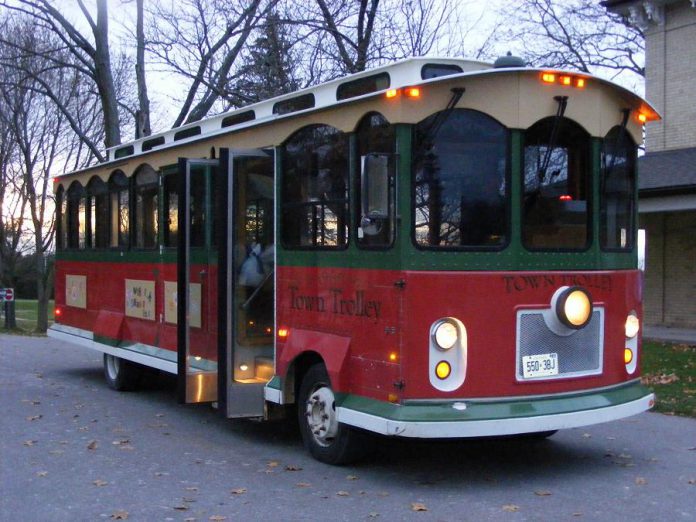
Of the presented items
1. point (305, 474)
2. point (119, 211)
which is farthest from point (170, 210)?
point (305, 474)

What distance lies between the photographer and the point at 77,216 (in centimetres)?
1257

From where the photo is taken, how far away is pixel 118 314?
11086 mm

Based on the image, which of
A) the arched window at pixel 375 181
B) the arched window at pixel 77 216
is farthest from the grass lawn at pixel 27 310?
the arched window at pixel 375 181

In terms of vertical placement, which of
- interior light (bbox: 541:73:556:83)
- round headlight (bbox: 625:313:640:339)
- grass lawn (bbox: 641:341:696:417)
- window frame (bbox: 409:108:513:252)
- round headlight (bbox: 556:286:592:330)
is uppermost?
interior light (bbox: 541:73:556:83)

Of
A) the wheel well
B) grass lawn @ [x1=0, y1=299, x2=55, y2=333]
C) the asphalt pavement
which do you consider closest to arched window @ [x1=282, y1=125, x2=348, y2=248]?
the wheel well

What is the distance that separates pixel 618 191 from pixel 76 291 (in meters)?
8.39

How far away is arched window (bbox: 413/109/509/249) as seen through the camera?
6.19 metres

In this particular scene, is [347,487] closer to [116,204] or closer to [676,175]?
[116,204]

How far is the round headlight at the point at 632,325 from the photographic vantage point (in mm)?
6992

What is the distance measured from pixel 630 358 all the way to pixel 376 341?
2.22 m

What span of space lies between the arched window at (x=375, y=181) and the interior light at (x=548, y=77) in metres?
1.22

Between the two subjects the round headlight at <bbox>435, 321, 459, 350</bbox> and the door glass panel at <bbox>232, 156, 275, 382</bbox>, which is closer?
the round headlight at <bbox>435, 321, 459, 350</bbox>

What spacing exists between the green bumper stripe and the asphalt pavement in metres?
0.59

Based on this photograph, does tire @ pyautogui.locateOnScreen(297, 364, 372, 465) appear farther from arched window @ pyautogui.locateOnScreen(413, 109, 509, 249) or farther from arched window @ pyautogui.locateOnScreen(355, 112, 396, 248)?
arched window @ pyautogui.locateOnScreen(413, 109, 509, 249)
